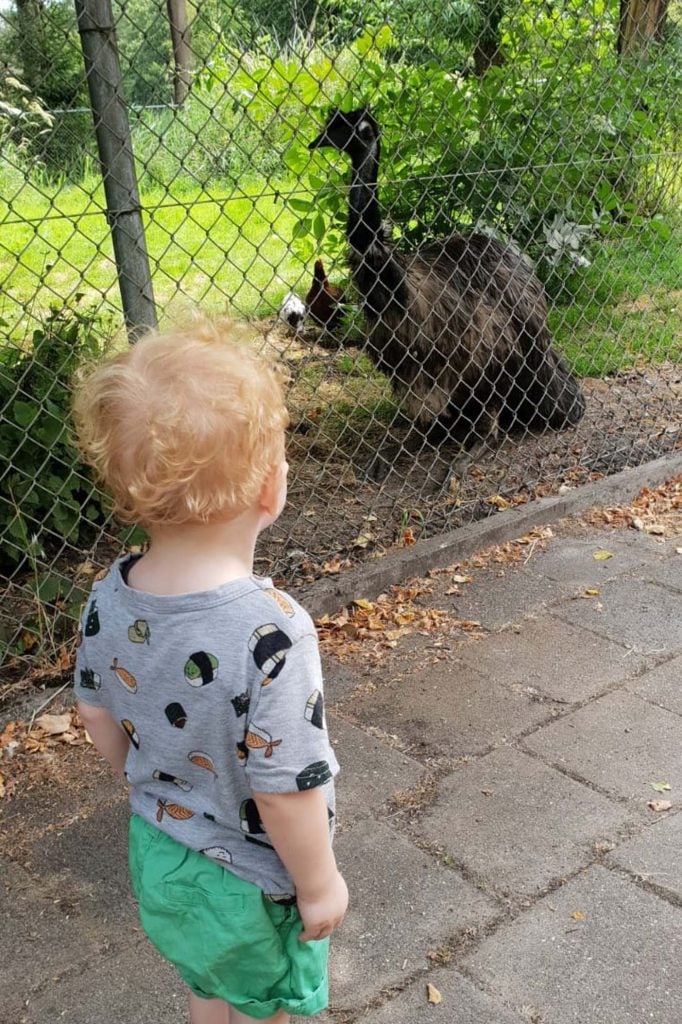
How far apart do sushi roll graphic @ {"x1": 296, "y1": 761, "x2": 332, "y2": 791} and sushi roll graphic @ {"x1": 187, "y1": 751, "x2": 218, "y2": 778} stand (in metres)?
0.15

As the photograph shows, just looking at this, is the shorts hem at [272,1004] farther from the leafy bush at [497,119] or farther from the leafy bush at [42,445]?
the leafy bush at [497,119]

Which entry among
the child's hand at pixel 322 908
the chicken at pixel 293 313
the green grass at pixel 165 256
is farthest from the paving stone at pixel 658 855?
the green grass at pixel 165 256

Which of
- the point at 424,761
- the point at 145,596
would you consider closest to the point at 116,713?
the point at 145,596

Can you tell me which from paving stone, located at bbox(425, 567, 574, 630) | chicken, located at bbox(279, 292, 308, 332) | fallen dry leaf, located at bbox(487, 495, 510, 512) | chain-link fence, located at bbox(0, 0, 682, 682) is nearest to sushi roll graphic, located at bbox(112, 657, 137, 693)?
chain-link fence, located at bbox(0, 0, 682, 682)

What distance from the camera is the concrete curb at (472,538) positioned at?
3.79 metres

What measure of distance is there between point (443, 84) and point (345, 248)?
37.4 inches

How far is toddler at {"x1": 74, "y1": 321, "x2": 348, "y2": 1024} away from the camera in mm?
1426

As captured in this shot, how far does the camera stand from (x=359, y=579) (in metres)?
3.85

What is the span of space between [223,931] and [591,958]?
1.01m

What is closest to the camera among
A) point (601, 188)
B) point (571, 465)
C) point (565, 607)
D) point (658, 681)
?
point (658, 681)

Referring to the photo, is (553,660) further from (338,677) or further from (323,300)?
(323,300)

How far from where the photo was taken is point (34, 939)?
2.32m

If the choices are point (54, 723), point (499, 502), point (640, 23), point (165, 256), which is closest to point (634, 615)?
point (499, 502)

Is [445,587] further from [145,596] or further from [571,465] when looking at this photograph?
[145,596]
